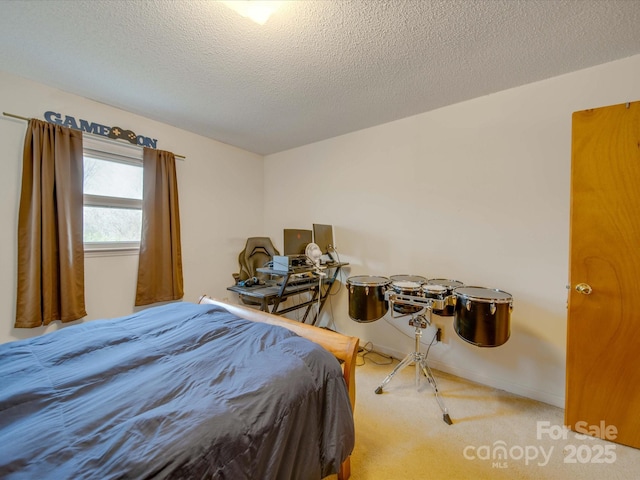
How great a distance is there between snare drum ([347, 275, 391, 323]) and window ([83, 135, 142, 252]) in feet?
7.56

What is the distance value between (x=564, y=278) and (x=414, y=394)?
142 centimetres

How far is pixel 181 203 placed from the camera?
3.04 meters

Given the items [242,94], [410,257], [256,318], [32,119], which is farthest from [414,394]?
[32,119]

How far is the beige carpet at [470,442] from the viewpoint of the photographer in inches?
55.2

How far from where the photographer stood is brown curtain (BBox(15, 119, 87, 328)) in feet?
6.64

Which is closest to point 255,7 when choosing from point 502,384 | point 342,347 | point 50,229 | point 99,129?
point 342,347

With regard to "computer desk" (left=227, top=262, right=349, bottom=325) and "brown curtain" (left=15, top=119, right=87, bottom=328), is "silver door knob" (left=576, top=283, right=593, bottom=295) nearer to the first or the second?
"computer desk" (left=227, top=262, right=349, bottom=325)

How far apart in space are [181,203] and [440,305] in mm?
2896

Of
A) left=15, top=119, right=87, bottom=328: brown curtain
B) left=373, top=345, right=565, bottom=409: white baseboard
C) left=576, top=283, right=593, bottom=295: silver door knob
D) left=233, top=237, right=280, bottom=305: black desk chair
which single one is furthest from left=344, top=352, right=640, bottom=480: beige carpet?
left=15, top=119, right=87, bottom=328: brown curtain

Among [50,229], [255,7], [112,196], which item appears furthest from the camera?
[112,196]

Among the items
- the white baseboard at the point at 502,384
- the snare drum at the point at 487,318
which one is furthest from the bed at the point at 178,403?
the white baseboard at the point at 502,384

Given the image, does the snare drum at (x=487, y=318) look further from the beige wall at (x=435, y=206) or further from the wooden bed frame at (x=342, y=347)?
the wooden bed frame at (x=342, y=347)

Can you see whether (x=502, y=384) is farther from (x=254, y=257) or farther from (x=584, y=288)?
(x=254, y=257)

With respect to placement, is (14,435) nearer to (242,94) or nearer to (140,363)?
(140,363)
